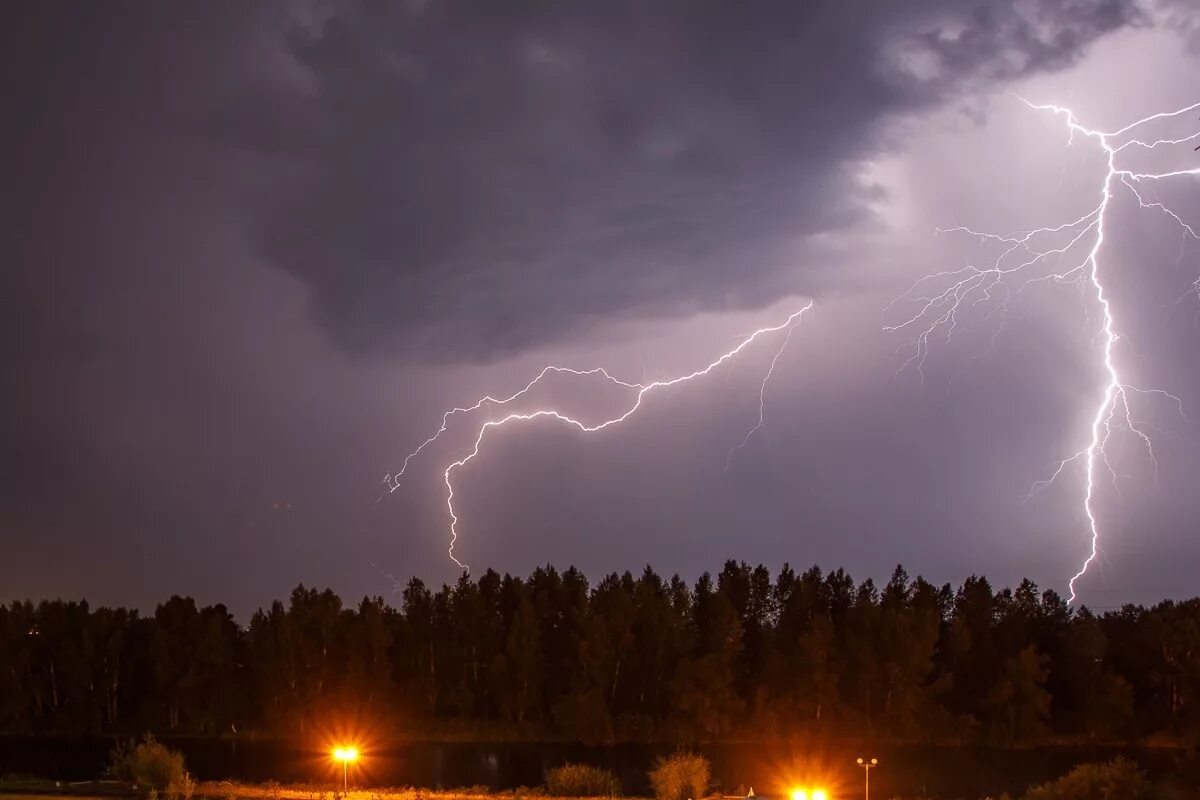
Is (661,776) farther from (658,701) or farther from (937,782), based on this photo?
(658,701)

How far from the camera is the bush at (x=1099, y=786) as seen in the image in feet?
88.2

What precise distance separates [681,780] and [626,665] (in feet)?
118

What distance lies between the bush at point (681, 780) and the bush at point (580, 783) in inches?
77.3

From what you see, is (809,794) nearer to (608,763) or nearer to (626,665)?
(608,763)

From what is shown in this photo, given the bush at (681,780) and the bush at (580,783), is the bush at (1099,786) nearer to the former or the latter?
the bush at (681,780)

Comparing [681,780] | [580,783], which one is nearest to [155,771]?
[580,783]

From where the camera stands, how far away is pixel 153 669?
6975 centimetres

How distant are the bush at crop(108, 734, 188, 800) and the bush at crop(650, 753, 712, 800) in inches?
478

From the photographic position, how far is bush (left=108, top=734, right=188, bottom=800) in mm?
28859

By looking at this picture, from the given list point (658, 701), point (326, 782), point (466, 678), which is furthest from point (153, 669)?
point (326, 782)

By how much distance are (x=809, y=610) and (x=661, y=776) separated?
41738 millimetres

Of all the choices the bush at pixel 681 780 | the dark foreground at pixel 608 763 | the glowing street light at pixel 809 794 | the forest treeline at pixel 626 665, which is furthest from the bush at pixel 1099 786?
the forest treeline at pixel 626 665

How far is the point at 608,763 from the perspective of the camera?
169 ft

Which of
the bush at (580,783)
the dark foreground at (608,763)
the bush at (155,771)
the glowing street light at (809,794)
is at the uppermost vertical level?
the bush at (155,771)
